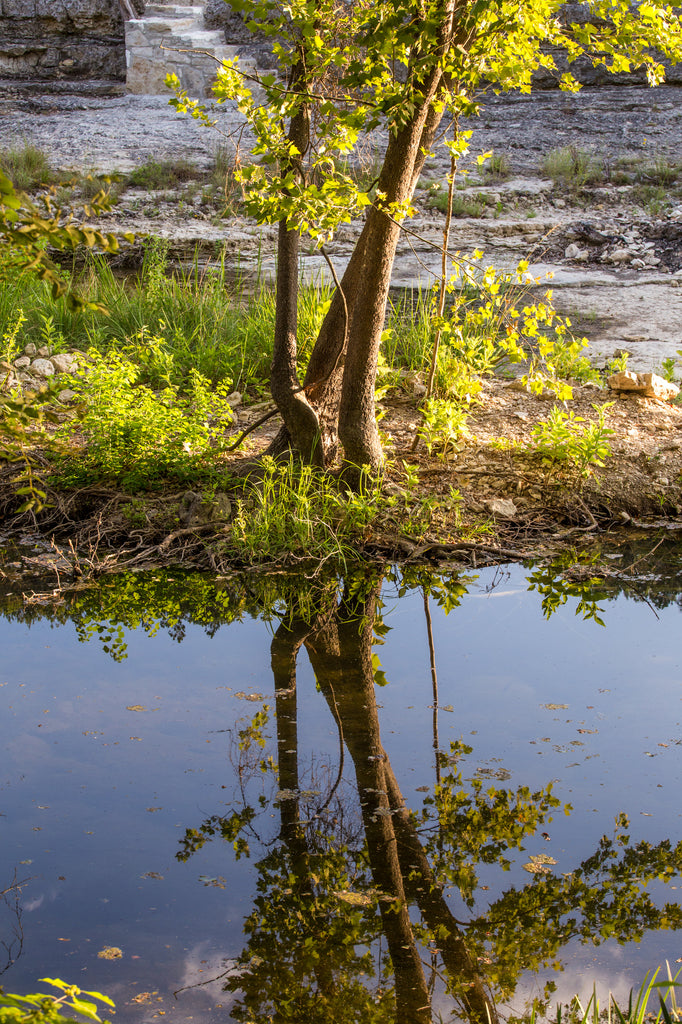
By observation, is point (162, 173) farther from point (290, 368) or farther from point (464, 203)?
point (290, 368)

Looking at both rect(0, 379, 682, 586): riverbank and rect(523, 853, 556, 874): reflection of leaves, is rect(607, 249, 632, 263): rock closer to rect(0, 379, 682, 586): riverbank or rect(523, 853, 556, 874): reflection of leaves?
rect(0, 379, 682, 586): riverbank

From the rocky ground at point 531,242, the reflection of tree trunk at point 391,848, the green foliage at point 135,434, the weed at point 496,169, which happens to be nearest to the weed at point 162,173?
the rocky ground at point 531,242

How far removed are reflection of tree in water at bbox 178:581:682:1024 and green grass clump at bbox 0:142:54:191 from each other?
345 inches

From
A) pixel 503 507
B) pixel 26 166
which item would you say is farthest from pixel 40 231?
pixel 26 166

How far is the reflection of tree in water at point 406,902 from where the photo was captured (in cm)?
204

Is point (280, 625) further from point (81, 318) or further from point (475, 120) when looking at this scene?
point (475, 120)

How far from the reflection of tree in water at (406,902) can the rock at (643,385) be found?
3.59 metres

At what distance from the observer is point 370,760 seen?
9.53 ft

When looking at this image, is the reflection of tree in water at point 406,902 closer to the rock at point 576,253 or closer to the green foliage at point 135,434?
the green foliage at point 135,434

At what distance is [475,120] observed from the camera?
12180 mm

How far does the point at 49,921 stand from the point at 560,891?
1.31 meters

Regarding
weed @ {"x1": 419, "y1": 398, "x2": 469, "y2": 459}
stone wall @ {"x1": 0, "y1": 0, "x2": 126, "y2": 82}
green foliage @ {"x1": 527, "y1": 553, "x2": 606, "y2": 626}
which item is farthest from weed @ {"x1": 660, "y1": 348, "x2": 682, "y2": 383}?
stone wall @ {"x1": 0, "y1": 0, "x2": 126, "y2": 82}

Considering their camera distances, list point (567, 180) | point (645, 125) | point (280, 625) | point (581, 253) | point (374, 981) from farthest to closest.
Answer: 1. point (645, 125)
2. point (567, 180)
3. point (581, 253)
4. point (280, 625)
5. point (374, 981)

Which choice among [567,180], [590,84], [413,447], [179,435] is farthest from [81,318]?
[590,84]
